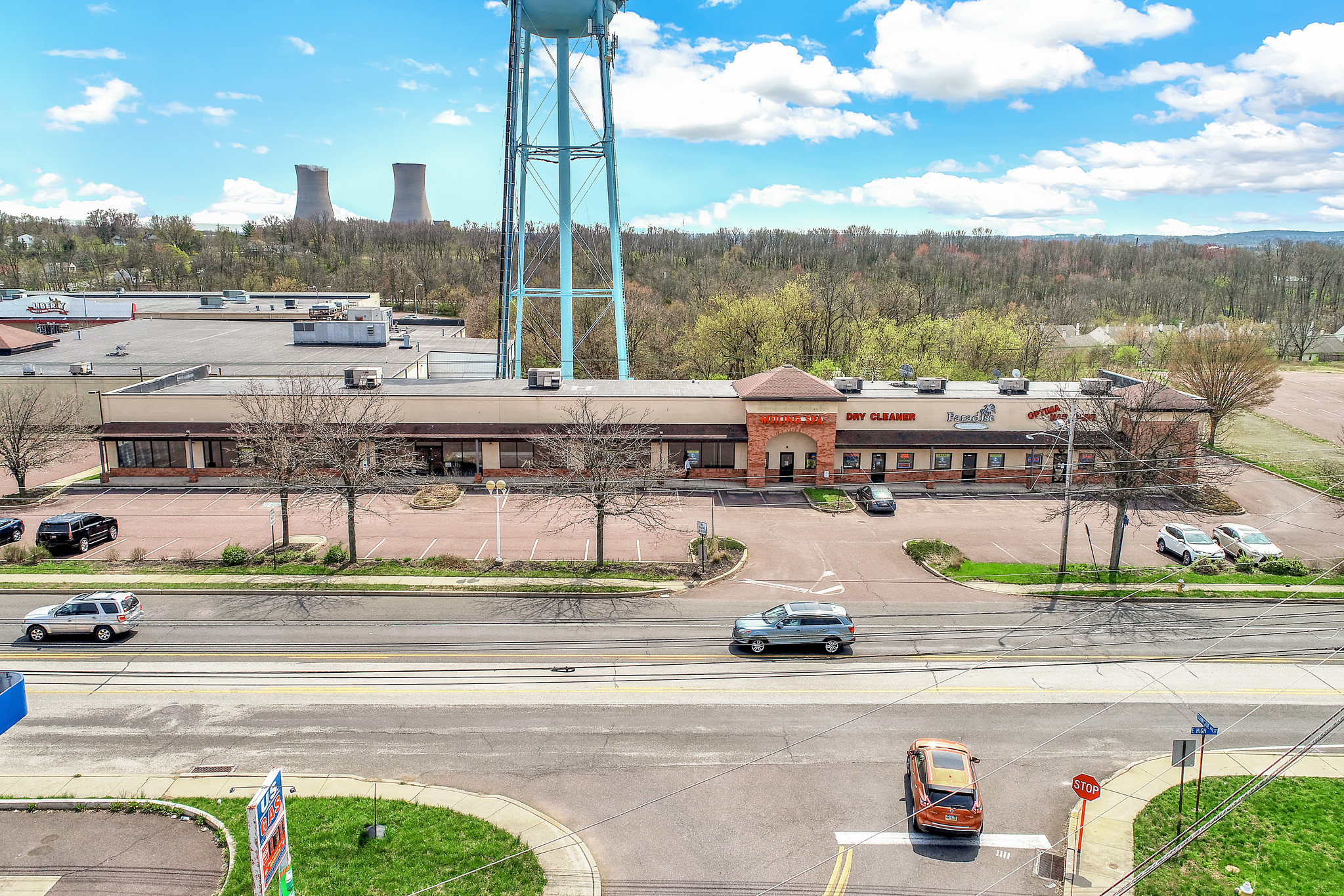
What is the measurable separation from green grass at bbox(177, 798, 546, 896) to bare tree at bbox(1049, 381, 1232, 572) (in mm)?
26009

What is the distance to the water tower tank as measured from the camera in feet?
144

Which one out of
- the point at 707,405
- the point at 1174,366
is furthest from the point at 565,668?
the point at 1174,366

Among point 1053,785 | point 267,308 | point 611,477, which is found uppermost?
point 267,308

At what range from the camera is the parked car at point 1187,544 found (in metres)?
34.6

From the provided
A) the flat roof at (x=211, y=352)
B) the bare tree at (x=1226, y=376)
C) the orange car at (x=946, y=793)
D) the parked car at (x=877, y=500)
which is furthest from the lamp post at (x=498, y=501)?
the bare tree at (x=1226, y=376)

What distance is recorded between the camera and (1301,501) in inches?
1743

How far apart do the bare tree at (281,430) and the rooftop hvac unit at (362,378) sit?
1524 mm

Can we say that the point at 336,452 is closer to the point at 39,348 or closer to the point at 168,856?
the point at 168,856

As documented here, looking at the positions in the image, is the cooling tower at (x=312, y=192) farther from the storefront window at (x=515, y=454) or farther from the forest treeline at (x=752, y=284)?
the storefront window at (x=515, y=454)

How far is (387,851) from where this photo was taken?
1631cm

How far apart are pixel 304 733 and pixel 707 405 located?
28.1 meters

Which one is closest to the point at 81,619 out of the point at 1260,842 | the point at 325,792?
the point at 325,792

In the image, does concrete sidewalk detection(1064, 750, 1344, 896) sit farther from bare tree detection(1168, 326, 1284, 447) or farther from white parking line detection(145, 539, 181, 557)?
bare tree detection(1168, 326, 1284, 447)

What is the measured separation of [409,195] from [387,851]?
138871 mm
